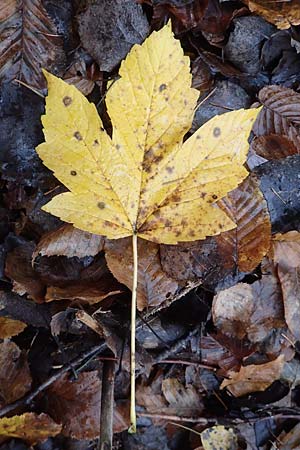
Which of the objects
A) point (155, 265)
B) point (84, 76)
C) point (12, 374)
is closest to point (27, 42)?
point (84, 76)

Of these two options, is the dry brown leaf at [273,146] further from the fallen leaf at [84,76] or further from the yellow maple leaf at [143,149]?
the fallen leaf at [84,76]

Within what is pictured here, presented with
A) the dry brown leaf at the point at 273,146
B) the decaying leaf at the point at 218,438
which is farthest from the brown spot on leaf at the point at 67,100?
the decaying leaf at the point at 218,438

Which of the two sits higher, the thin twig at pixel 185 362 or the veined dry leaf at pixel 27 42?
the veined dry leaf at pixel 27 42

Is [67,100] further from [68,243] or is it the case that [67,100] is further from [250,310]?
[250,310]

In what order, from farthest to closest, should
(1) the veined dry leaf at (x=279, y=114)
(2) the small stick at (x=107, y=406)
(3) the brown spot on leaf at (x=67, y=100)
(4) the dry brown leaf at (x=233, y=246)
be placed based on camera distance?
(1) the veined dry leaf at (x=279, y=114) → (4) the dry brown leaf at (x=233, y=246) → (2) the small stick at (x=107, y=406) → (3) the brown spot on leaf at (x=67, y=100)

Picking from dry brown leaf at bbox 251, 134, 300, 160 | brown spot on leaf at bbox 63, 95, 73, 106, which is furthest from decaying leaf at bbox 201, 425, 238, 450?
brown spot on leaf at bbox 63, 95, 73, 106

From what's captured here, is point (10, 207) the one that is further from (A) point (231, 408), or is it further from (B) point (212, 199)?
(A) point (231, 408)

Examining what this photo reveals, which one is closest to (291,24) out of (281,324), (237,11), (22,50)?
(237,11)
